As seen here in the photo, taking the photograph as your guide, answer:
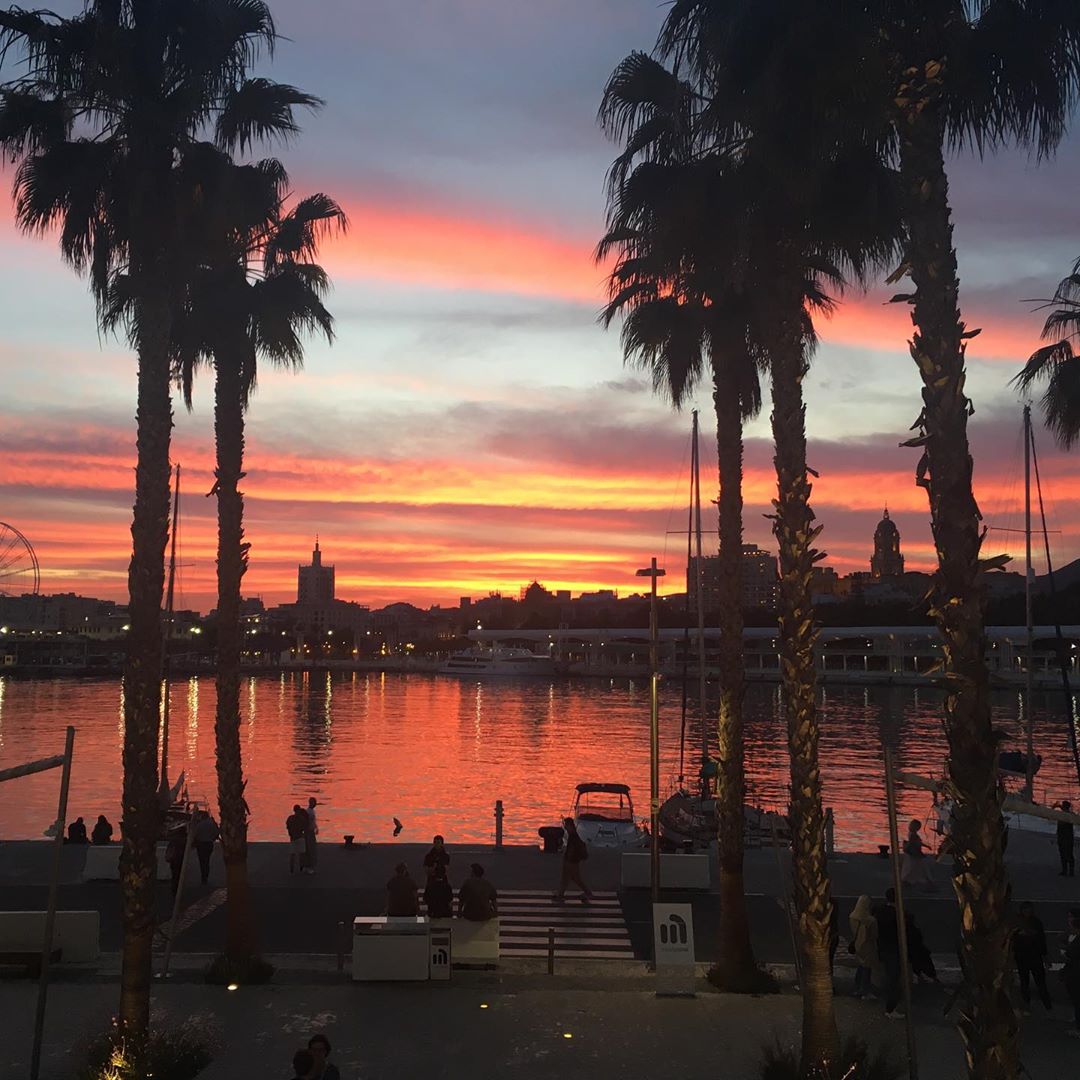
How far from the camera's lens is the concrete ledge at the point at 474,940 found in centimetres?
1639

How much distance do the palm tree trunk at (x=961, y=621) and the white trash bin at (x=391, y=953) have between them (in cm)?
1051

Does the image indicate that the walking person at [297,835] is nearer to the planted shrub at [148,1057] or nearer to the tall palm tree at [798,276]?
the planted shrub at [148,1057]

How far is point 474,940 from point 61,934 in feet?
22.1

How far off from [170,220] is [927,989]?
15.6 m

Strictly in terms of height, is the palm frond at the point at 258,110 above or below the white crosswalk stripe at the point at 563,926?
above

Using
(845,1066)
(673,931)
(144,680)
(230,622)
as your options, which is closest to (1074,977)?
(845,1066)

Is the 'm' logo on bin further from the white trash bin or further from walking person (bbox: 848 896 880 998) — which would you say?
the white trash bin

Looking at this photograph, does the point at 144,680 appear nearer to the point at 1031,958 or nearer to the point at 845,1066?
the point at 845,1066

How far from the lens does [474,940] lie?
16422 mm

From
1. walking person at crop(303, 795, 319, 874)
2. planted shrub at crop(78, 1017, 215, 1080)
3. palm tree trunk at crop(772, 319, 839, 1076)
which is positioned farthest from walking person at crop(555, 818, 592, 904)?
planted shrub at crop(78, 1017, 215, 1080)

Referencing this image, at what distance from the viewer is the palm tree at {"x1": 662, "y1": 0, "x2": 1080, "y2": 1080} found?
22.2 feet

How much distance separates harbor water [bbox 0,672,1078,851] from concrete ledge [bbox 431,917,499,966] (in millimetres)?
9304

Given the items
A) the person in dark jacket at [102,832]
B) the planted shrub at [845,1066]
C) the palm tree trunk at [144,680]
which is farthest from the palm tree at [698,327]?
the person in dark jacket at [102,832]

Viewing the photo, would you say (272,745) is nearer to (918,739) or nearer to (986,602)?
(918,739)
